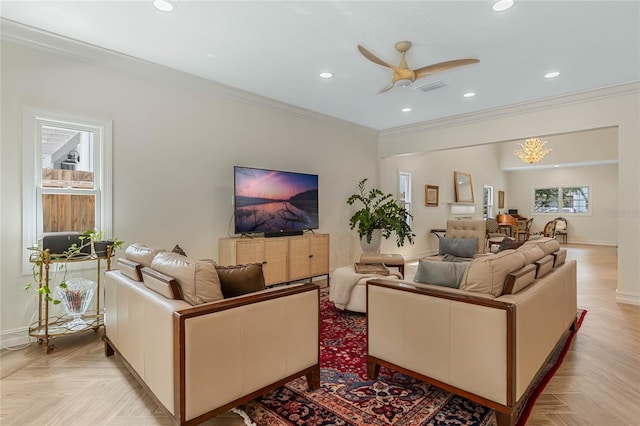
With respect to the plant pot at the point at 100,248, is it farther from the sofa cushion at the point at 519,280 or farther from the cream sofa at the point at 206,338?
the sofa cushion at the point at 519,280

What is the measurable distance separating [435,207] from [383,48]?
581cm

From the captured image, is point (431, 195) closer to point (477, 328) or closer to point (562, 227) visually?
point (562, 227)

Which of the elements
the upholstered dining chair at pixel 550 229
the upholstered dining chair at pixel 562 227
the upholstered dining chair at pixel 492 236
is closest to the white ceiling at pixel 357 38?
the upholstered dining chair at pixel 492 236

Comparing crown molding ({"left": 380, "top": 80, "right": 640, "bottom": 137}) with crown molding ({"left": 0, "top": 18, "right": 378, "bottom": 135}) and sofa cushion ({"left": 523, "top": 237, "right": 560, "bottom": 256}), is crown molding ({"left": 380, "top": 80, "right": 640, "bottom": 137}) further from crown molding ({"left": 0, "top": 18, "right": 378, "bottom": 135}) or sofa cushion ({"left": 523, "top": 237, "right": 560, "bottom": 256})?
sofa cushion ({"left": 523, "top": 237, "right": 560, "bottom": 256})

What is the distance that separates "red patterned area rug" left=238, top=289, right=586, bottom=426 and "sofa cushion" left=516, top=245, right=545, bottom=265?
0.82 m

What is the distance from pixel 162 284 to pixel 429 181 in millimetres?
7389

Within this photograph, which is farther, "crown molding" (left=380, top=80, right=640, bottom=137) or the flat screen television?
the flat screen television

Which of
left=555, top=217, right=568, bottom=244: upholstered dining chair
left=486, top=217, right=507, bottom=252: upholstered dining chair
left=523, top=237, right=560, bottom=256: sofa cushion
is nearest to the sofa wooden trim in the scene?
left=523, top=237, right=560, bottom=256: sofa cushion

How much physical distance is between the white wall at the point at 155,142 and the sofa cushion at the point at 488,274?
3.25 meters

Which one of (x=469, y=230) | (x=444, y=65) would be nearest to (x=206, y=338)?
(x=444, y=65)

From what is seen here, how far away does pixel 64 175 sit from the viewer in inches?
127

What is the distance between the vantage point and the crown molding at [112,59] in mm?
2893

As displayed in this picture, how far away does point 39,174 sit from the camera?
120 inches

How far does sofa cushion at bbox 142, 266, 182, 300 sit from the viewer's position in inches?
70.6
